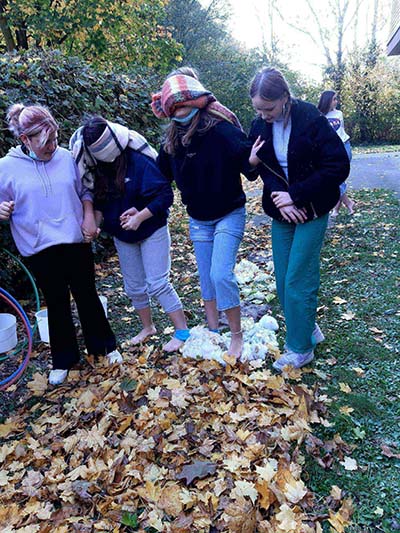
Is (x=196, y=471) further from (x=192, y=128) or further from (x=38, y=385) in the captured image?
(x=192, y=128)

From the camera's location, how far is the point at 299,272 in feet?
9.26

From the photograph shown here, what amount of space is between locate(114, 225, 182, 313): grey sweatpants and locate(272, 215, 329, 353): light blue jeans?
77cm

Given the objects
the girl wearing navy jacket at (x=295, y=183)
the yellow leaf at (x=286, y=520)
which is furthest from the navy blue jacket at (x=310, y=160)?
the yellow leaf at (x=286, y=520)

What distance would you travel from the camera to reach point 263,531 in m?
1.93

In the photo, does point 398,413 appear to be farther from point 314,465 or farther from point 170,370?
point 170,370

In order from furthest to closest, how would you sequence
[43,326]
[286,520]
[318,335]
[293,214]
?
[43,326]
[318,335]
[293,214]
[286,520]

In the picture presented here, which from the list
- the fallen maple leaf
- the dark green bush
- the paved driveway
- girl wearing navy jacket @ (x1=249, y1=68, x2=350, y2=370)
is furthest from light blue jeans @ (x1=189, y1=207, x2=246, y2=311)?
the paved driveway

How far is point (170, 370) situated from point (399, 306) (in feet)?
6.58

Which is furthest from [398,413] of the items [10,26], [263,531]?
[10,26]

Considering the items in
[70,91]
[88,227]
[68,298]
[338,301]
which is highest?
[70,91]

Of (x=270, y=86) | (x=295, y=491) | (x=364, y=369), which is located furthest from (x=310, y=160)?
(x=295, y=491)

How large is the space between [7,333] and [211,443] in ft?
6.11

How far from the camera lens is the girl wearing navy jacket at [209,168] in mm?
2820

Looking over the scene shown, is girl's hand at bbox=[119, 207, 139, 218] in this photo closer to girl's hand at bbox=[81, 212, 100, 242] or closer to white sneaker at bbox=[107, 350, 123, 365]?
girl's hand at bbox=[81, 212, 100, 242]
